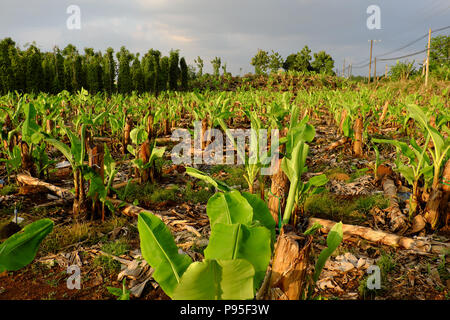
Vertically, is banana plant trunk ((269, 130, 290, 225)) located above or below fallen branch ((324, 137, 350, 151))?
below

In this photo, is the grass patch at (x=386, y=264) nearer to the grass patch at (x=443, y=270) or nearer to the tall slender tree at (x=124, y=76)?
the grass patch at (x=443, y=270)

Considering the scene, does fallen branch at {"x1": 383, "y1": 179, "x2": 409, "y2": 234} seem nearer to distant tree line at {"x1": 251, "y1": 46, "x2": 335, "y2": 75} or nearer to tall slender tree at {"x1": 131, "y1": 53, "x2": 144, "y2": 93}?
tall slender tree at {"x1": 131, "y1": 53, "x2": 144, "y2": 93}

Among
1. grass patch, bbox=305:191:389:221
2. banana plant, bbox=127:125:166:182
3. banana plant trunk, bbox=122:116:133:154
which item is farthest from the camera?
banana plant trunk, bbox=122:116:133:154

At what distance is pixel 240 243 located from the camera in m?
1.03

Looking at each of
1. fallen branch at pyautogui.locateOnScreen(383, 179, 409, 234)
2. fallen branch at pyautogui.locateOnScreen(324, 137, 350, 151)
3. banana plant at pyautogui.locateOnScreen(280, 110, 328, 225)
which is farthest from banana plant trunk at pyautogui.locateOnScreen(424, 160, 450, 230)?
fallen branch at pyautogui.locateOnScreen(324, 137, 350, 151)

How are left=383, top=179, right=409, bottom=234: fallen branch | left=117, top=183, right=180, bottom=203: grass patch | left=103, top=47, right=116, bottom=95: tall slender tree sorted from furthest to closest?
left=103, top=47, right=116, bottom=95: tall slender tree, left=117, top=183, right=180, bottom=203: grass patch, left=383, top=179, right=409, bottom=234: fallen branch

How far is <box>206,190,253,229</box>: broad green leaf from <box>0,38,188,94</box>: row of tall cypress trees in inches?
424

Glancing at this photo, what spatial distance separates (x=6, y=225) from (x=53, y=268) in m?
0.64

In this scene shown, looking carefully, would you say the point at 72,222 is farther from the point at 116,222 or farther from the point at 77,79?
the point at 77,79

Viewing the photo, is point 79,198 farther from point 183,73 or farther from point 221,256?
point 183,73

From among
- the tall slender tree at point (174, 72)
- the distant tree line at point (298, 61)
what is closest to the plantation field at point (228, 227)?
the tall slender tree at point (174, 72)

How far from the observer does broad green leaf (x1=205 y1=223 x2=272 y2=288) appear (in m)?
1.01

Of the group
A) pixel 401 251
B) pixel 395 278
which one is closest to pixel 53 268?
pixel 395 278

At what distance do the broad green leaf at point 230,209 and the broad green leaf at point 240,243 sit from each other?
160 mm
